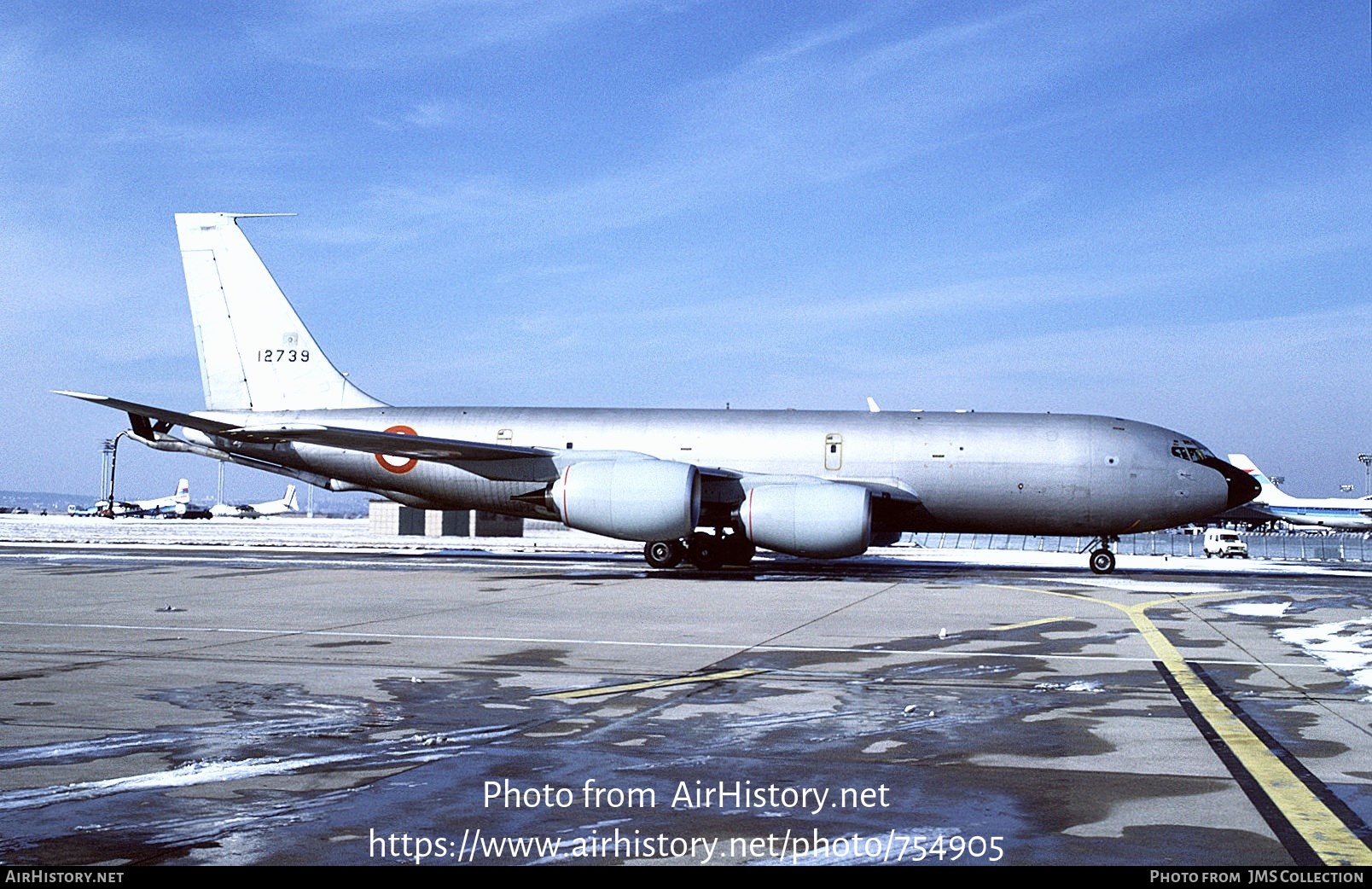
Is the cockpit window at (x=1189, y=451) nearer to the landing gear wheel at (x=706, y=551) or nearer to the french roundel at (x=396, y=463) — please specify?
the landing gear wheel at (x=706, y=551)

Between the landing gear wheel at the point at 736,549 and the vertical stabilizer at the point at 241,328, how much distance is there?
1159 centimetres

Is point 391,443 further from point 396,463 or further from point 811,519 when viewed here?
point 811,519

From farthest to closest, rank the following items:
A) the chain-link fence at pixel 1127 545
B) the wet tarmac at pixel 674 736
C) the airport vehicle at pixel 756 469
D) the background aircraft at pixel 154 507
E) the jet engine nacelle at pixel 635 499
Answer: the background aircraft at pixel 154 507 < the chain-link fence at pixel 1127 545 < the airport vehicle at pixel 756 469 < the jet engine nacelle at pixel 635 499 < the wet tarmac at pixel 674 736

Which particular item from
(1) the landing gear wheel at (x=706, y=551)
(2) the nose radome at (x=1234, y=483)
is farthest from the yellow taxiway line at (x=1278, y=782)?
(2) the nose radome at (x=1234, y=483)

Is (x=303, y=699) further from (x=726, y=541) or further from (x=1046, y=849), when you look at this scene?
(x=726, y=541)

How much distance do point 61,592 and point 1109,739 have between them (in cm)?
1783

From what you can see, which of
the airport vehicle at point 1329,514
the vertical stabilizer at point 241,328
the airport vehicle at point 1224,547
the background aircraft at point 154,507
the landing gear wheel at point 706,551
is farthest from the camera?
the background aircraft at point 154,507

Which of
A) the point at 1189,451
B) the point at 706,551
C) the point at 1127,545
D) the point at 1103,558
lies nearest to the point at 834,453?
the point at 706,551

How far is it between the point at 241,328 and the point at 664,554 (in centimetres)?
1454

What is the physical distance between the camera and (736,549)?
98.6ft

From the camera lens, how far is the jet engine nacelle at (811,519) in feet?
83.9

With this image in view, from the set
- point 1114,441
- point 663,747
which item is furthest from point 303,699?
point 1114,441

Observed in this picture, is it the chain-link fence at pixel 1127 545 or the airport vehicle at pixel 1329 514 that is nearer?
the chain-link fence at pixel 1127 545

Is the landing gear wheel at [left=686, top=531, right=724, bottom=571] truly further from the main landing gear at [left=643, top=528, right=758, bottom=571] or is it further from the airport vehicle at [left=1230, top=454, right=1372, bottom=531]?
the airport vehicle at [left=1230, top=454, right=1372, bottom=531]
